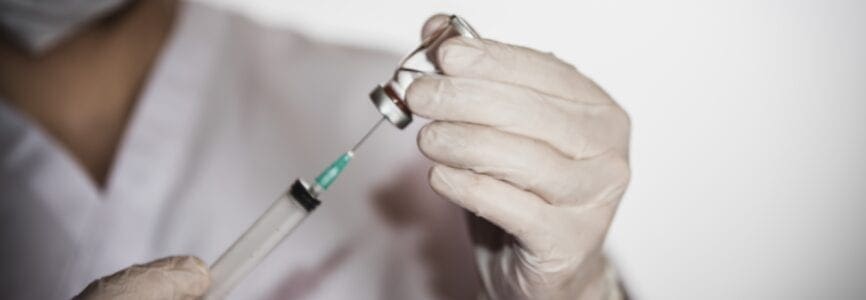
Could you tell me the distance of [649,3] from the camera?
2.66ft

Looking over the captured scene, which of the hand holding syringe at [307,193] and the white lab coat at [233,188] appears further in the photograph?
the white lab coat at [233,188]

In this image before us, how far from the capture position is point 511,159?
0.56 m

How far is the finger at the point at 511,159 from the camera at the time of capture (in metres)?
0.56

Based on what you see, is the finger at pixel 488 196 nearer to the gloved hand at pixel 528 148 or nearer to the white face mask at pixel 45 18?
the gloved hand at pixel 528 148

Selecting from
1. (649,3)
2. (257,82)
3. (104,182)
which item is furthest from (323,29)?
(649,3)

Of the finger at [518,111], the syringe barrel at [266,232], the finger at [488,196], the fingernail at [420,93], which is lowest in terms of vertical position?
the syringe barrel at [266,232]

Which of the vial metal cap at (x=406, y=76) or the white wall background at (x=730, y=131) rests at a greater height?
the white wall background at (x=730, y=131)

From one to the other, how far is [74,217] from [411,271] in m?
0.45

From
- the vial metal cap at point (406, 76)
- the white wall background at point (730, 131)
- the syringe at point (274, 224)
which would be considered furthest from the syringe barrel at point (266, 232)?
the white wall background at point (730, 131)

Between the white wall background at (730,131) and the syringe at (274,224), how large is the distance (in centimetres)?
42

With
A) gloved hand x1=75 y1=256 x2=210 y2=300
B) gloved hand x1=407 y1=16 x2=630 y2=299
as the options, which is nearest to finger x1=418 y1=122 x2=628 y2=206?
gloved hand x1=407 y1=16 x2=630 y2=299

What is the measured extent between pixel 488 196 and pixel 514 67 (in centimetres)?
12

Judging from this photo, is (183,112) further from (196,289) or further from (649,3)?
(649,3)

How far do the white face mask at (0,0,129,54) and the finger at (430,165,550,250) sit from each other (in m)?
0.57
